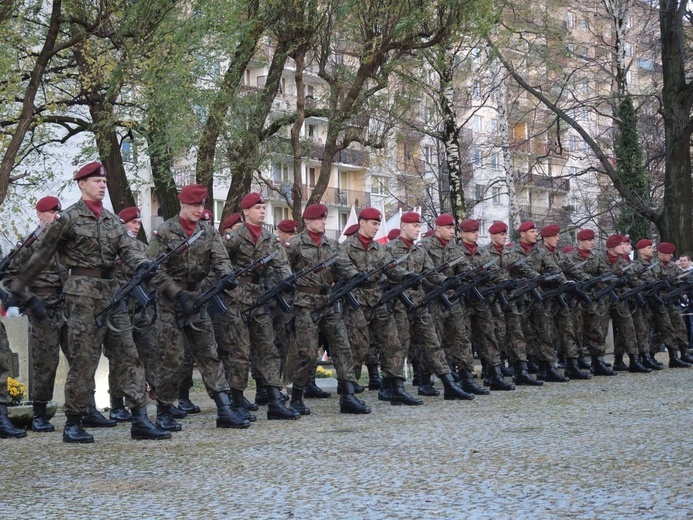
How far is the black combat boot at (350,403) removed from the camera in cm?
1217

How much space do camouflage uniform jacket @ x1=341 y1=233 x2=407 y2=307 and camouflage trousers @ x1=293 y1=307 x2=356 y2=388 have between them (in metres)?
0.98

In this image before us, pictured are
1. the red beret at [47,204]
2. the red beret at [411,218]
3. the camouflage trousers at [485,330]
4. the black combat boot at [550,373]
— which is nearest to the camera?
the red beret at [47,204]

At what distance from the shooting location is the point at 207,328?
35.8 feet

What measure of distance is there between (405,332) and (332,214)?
5439 centimetres

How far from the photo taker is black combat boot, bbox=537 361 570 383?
53.7ft

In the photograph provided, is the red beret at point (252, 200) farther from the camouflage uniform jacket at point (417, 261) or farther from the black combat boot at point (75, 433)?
the black combat boot at point (75, 433)

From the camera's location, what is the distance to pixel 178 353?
35.7 feet

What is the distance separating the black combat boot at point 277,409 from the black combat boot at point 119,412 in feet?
4.78

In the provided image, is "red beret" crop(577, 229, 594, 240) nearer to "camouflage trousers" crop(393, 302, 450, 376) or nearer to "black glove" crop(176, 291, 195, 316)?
"camouflage trousers" crop(393, 302, 450, 376)

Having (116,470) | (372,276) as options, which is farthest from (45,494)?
(372,276)

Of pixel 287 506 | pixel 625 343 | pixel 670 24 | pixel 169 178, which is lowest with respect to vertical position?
pixel 287 506

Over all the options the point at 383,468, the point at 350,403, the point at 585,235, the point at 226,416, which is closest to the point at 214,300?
the point at 226,416

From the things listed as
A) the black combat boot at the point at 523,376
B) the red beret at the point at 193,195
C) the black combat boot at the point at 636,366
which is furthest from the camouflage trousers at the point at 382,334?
the black combat boot at the point at 636,366

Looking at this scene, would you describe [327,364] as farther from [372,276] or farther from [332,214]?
[332,214]
